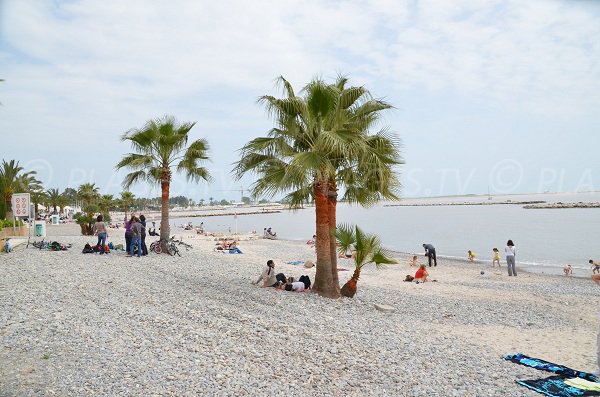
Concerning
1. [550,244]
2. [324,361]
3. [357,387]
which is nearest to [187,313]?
[324,361]

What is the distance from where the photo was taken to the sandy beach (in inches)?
221

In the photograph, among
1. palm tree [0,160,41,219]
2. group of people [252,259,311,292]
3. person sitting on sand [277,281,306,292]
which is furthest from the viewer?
palm tree [0,160,41,219]

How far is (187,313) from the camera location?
8430mm

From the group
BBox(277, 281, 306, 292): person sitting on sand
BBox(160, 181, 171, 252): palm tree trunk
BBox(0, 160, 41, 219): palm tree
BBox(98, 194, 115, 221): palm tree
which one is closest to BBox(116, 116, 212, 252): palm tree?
BBox(160, 181, 171, 252): palm tree trunk

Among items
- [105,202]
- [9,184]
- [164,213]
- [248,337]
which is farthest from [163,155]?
[105,202]

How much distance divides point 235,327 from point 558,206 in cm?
14233

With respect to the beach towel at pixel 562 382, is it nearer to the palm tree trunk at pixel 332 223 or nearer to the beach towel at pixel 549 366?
the beach towel at pixel 549 366

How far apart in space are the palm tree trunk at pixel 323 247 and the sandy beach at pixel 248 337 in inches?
18.5

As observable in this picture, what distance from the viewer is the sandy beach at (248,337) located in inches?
221

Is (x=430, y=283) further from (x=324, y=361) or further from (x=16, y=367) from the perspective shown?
(x=16, y=367)

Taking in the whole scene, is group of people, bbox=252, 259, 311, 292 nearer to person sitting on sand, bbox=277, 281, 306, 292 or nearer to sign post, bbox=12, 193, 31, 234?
person sitting on sand, bbox=277, 281, 306, 292

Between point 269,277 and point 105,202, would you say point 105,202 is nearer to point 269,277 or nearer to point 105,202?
point 105,202

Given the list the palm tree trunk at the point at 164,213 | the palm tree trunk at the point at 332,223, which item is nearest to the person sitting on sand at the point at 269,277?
the palm tree trunk at the point at 332,223

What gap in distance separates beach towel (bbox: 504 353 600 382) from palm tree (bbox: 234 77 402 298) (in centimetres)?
468
